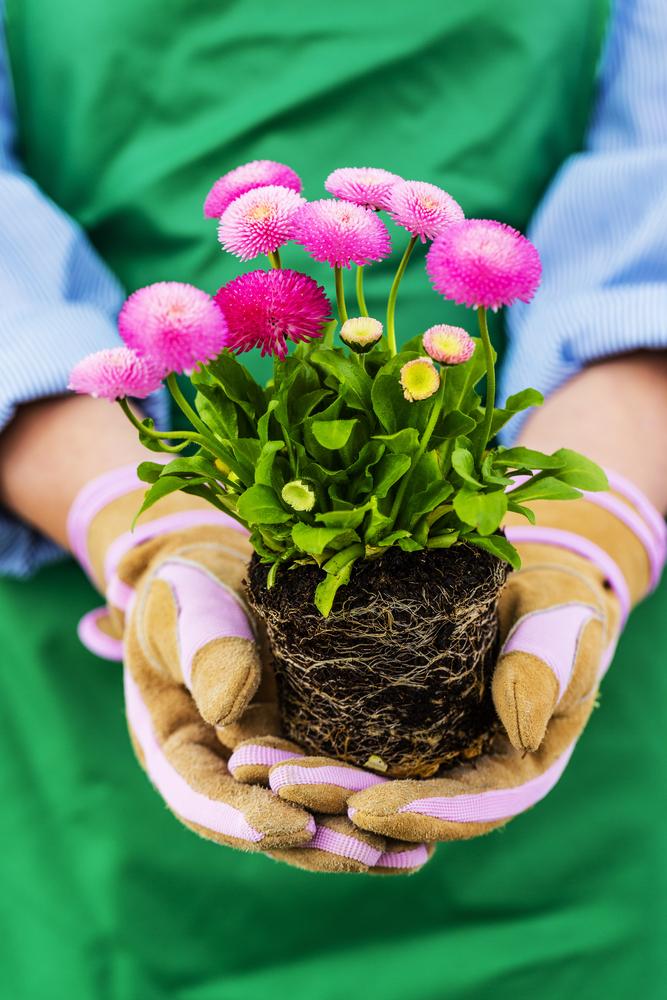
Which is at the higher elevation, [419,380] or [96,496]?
[419,380]

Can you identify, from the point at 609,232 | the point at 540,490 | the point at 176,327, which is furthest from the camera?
the point at 609,232

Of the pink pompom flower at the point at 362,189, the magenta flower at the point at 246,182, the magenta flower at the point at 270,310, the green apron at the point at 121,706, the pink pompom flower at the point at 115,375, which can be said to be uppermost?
the pink pompom flower at the point at 362,189

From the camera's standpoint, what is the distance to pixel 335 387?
0.51 m

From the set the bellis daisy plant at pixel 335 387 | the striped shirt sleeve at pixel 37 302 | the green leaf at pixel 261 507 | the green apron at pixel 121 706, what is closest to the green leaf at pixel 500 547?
the bellis daisy plant at pixel 335 387

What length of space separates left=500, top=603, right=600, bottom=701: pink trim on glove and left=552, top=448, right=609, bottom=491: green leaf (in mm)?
103

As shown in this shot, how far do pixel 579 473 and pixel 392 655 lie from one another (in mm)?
143

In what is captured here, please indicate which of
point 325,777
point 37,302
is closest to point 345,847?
point 325,777

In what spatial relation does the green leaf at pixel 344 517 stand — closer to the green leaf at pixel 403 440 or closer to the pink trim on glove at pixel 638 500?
the green leaf at pixel 403 440

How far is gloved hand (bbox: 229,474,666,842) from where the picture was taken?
52cm

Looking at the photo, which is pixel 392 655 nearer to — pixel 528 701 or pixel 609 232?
pixel 528 701

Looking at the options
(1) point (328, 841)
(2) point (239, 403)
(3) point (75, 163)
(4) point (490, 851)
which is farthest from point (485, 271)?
(3) point (75, 163)

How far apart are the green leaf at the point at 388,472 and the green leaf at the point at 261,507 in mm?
49

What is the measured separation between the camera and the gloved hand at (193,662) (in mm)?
522

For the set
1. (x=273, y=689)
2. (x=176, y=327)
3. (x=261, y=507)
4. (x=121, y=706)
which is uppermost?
(x=176, y=327)
